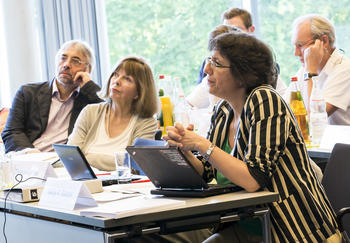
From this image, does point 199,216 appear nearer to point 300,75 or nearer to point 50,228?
point 50,228

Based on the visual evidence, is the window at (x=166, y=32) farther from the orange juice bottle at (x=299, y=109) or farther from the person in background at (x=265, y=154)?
the person in background at (x=265, y=154)

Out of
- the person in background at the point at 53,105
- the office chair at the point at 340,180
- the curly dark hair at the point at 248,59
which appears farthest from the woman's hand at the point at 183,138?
the person in background at the point at 53,105

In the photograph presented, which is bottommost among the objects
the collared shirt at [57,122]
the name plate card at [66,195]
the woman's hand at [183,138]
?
the collared shirt at [57,122]

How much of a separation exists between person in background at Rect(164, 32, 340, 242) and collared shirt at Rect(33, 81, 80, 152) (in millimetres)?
2152

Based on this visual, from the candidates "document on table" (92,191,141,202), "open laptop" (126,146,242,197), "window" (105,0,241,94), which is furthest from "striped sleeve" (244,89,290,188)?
"window" (105,0,241,94)

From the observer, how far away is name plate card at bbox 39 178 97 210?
1.79 metres

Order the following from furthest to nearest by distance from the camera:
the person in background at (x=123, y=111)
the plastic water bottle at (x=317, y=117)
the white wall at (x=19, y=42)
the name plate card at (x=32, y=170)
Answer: the white wall at (x=19, y=42)
the person in background at (x=123, y=111)
the plastic water bottle at (x=317, y=117)
the name plate card at (x=32, y=170)

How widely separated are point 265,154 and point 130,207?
503mm

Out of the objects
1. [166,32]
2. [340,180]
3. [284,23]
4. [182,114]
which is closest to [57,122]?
[182,114]

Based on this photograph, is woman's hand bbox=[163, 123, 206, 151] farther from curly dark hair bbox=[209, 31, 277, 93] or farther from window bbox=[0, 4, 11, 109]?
window bbox=[0, 4, 11, 109]

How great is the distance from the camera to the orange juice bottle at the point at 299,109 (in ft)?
10.2

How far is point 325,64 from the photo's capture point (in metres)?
3.61

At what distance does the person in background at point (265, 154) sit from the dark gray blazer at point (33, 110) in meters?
2.10

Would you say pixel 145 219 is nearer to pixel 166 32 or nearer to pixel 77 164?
pixel 77 164
